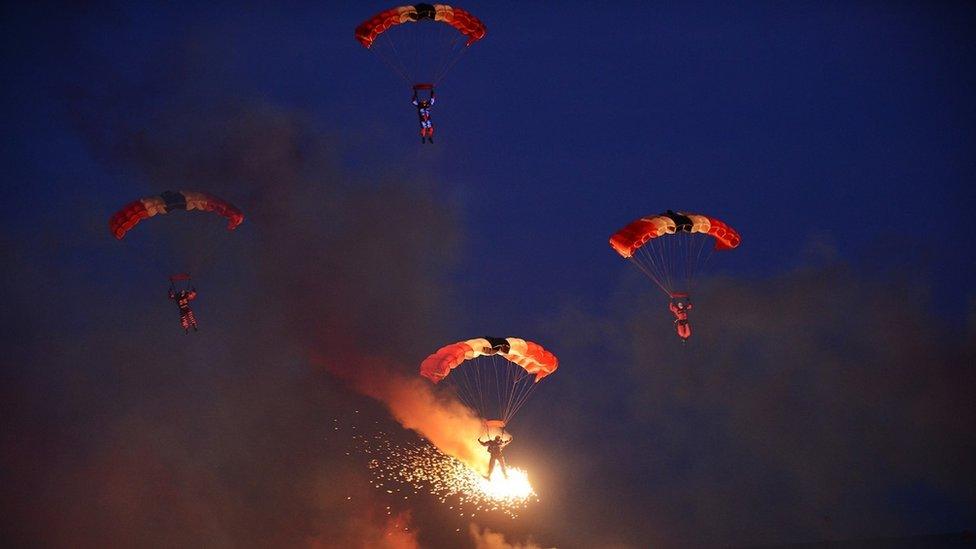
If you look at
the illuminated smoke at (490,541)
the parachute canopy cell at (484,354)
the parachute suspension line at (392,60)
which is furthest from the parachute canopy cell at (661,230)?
the illuminated smoke at (490,541)

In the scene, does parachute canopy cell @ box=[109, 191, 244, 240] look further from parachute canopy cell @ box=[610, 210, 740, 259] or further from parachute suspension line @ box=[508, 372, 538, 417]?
parachute suspension line @ box=[508, 372, 538, 417]

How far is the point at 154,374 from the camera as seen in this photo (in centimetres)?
2106

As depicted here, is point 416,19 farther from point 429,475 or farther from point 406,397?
point 429,475

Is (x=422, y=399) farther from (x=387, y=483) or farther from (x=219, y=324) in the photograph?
(x=219, y=324)

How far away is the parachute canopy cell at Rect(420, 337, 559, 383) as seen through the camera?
14914 millimetres

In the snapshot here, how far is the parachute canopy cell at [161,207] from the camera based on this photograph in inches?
641

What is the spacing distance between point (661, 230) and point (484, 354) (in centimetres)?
369

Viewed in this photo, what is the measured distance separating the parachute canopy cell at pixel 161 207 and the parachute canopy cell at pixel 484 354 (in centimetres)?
530

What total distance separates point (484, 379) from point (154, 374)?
26.4 ft

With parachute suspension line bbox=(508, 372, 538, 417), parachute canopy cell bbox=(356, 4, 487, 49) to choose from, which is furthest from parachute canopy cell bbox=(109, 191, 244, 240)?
parachute suspension line bbox=(508, 372, 538, 417)

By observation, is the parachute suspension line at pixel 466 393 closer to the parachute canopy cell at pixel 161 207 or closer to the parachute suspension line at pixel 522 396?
the parachute suspension line at pixel 522 396

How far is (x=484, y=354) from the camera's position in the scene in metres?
15.4

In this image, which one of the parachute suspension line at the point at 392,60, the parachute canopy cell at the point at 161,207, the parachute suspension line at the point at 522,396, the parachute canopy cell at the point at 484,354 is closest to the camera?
the parachute canopy cell at the point at 484,354

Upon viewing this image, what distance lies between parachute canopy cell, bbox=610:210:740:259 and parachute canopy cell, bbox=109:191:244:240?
7.62 meters
